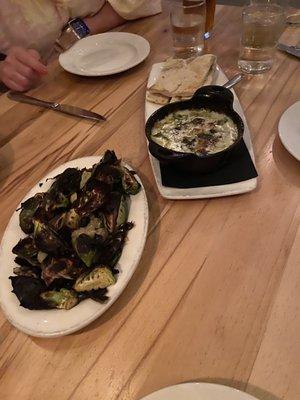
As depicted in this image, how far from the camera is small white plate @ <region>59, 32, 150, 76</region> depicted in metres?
1.25

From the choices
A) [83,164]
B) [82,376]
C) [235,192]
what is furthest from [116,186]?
[82,376]

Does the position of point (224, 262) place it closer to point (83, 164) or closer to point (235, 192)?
point (235, 192)

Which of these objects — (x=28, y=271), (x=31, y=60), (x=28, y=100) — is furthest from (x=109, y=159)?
(x=31, y=60)

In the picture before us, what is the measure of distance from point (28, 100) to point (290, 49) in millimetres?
837

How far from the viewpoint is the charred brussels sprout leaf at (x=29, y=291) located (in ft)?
2.03

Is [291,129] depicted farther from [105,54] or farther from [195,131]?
[105,54]

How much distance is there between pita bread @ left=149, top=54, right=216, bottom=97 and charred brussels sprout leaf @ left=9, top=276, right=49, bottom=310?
2.11 feet

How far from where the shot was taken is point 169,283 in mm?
697

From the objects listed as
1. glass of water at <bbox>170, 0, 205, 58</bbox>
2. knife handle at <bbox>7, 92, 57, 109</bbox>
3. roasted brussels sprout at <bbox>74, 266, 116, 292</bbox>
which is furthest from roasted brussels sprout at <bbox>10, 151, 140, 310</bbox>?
glass of water at <bbox>170, 0, 205, 58</bbox>

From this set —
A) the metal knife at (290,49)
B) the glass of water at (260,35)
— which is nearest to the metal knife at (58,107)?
the glass of water at (260,35)

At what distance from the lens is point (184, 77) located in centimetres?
107

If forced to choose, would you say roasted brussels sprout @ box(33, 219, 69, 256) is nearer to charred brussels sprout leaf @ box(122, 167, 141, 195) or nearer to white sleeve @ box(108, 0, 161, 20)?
charred brussels sprout leaf @ box(122, 167, 141, 195)

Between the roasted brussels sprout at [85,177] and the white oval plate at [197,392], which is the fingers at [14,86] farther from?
the white oval plate at [197,392]

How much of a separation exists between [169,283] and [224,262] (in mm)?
111
